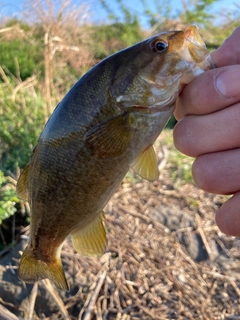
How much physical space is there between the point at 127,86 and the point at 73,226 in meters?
0.69

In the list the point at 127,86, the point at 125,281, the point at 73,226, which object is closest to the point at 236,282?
the point at 125,281

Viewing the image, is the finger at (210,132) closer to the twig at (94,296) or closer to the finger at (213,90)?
the finger at (213,90)

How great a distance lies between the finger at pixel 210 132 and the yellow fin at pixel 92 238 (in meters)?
0.54

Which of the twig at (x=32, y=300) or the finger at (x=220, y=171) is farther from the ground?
the finger at (x=220, y=171)

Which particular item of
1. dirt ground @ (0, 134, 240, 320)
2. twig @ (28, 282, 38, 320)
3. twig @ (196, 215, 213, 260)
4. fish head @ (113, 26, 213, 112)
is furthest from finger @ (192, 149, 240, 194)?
twig @ (196, 215, 213, 260)

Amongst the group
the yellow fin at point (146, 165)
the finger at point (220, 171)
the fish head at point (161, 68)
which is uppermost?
the fish head at point (161, 68)

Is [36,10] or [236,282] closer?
[236,282]

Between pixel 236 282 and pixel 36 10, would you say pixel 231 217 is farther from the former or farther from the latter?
pixel 36 10

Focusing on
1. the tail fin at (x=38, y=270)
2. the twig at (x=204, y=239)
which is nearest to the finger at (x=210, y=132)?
the tail fin at (x=38, y=270)

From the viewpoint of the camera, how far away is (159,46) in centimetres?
157

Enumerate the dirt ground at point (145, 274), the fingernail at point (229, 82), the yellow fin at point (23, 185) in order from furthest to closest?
the dirt ground at point (145, 274), the yellow fin at point (23, 185), the fingernail at point (229, 82)

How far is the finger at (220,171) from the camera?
1.63 m

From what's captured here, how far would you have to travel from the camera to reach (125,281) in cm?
320

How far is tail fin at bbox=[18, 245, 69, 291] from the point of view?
1872 mm
